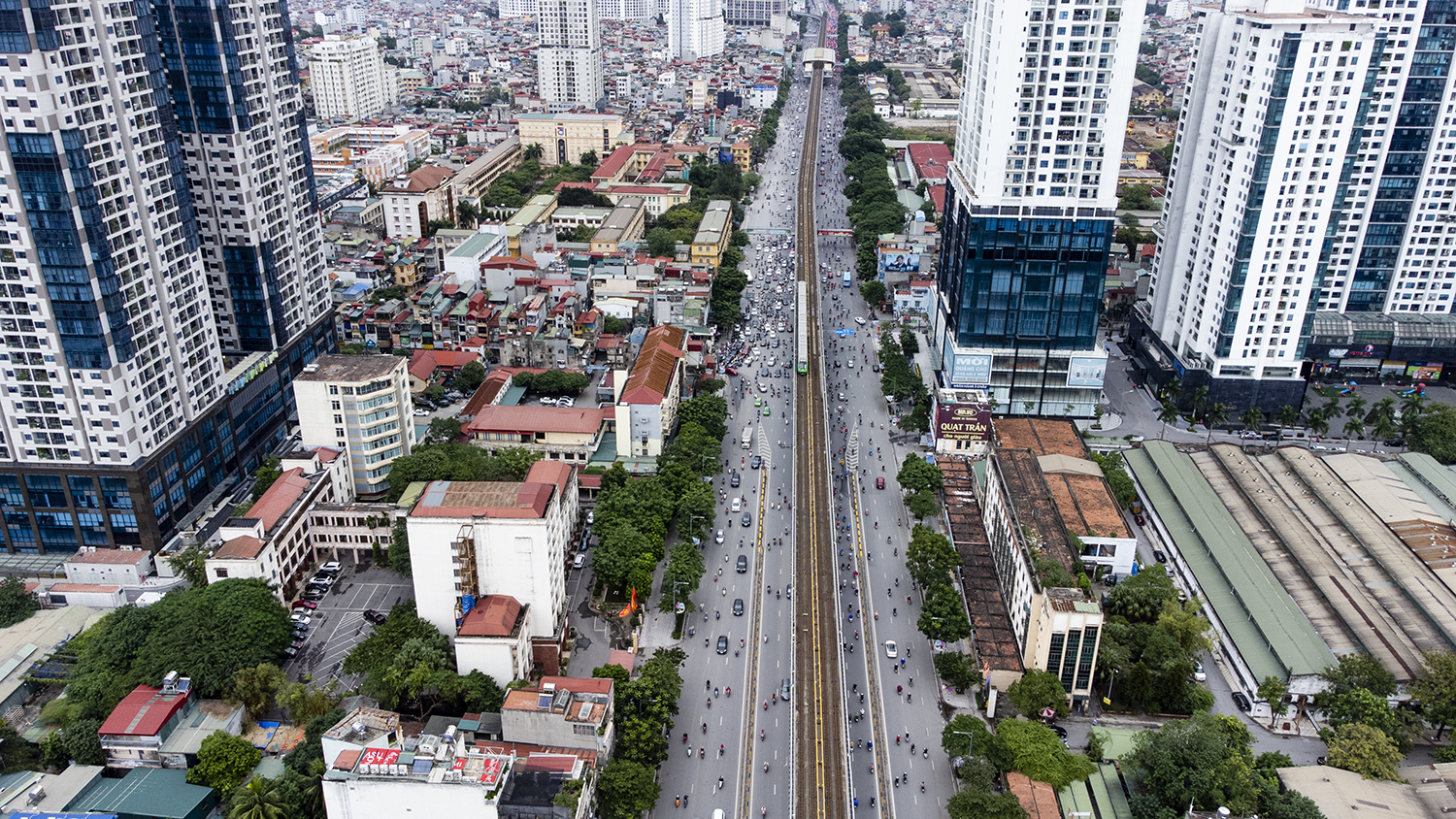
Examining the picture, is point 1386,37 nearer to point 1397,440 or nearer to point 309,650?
point 1397,440

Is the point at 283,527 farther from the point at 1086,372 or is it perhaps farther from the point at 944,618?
the point at 1086,372

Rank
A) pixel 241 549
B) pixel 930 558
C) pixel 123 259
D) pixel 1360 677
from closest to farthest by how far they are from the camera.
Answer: pixel 1360 677 < pixel 241 549 < pixel 123 259 < pixel 930 558

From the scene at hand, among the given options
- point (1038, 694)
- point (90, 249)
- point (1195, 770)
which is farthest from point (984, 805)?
point (90, 249)

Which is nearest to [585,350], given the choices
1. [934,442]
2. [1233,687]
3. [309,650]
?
[934,442]

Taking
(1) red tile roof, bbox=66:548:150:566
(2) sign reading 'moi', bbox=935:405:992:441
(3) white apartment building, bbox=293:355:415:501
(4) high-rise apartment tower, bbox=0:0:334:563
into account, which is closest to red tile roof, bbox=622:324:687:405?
(3) white apartment building, bbox=293:355:415:501

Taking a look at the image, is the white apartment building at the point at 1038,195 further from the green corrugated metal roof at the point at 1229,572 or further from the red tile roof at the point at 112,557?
the red tile roof at the point at 112,557
